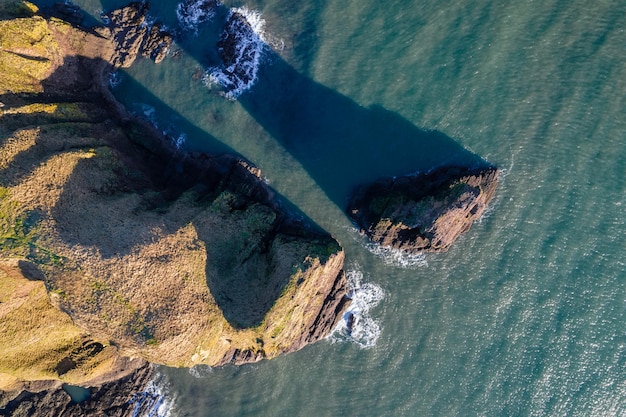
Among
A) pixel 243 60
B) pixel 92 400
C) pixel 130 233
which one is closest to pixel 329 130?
pixel 243 60

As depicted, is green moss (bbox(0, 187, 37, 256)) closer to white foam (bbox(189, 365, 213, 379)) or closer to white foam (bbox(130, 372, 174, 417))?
white foam (bbox(130, 372, 174, 417))

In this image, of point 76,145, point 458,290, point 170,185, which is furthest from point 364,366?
point 76,145

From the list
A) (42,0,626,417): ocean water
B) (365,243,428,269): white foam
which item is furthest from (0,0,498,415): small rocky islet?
(42,0,626,417): ocean water

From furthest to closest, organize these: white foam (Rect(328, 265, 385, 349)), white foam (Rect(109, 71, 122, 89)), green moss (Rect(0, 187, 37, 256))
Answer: white foam (Rect(328, 265, 385, 349))
white foam (Rect(109, 71, 122, 89))
green moss (Rect(0, 187, 37, 256))

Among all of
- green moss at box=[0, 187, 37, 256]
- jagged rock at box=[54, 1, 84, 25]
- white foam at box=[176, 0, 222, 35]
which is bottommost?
green moss at box=[0, 187, 37, 256]

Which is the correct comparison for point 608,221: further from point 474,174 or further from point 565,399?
point 565,399

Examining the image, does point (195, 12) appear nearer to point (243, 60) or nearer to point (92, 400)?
point (243, 60)
